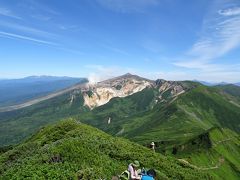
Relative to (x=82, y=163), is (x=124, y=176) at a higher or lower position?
lower

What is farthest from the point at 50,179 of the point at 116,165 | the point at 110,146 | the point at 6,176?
the point at 110,146

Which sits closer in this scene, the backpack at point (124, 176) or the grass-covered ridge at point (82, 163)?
the grass-covered ridge at point (82, 163)

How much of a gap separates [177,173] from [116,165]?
41.0 feet

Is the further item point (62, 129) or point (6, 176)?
point (62, 129)

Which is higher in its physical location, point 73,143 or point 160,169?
point 73,143

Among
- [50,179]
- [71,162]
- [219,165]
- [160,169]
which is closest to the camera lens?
[50,179]

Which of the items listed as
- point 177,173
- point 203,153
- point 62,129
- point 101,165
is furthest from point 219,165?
point 101,165

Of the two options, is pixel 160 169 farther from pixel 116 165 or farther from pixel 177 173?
pixel 116 165

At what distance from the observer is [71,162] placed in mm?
46219

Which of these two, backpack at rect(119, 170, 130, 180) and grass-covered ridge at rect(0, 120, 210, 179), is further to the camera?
backpack at rect(119, 170, 130, 180)

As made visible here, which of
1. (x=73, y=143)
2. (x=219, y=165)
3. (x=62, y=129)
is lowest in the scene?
(x=219, y=165)

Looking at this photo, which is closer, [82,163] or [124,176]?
[124,176]

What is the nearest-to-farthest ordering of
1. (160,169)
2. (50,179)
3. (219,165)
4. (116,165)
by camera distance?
(50,179) < (116,165) < (160,169) < (219,165)

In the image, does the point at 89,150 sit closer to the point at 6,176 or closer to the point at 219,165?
the point at 6,176
